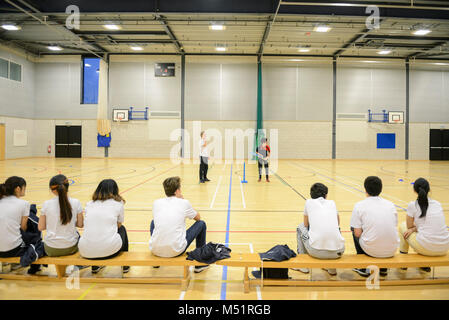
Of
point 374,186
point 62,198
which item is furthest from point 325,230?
point 62,198

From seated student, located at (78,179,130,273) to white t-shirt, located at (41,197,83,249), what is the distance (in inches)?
7.7

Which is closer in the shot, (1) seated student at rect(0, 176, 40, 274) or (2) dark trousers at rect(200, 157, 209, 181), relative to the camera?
(1) seated student at rect(0, 176, 40, 274)

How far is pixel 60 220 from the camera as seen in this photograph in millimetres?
3205

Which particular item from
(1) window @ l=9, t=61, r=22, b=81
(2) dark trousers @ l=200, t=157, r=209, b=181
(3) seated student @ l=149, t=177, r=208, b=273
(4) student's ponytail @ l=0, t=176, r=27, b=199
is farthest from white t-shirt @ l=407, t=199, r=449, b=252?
(1) window @ l=9, t=61, r=22, b=81

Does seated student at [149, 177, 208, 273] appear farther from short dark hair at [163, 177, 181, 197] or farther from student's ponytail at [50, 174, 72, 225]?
student's ponytail at [50, 174, 72, 225]

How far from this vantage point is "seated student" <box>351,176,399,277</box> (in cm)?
318

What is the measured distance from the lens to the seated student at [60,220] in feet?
10.4

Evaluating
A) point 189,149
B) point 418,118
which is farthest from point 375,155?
point 189,149

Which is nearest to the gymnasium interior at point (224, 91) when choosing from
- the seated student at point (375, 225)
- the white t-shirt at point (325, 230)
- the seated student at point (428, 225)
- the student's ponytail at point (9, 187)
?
the seated student at point (428, 225)

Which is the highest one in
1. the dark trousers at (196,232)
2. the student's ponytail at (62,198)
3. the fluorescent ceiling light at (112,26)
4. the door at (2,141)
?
the fluorescent ceiling light at (112,26)

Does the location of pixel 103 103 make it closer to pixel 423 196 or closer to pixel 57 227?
pixel 57 227

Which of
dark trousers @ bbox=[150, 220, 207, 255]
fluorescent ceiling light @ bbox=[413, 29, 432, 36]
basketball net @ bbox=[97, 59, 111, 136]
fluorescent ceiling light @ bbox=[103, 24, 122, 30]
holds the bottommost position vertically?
dark trousers @ bbox=[150, 220, 207, 255]

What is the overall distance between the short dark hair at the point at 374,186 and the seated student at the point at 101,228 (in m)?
2.75

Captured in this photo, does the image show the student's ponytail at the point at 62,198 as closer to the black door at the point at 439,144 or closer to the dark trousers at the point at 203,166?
the dark trousers at the point at 203,166
